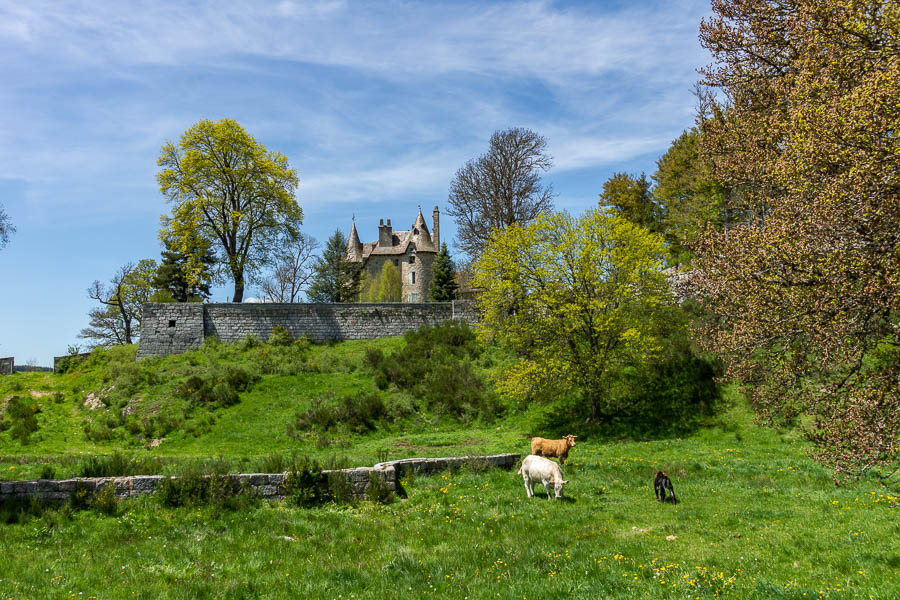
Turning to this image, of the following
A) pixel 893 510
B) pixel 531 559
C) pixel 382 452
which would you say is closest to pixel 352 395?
pixel 382 452

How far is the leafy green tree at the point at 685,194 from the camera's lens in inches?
1194

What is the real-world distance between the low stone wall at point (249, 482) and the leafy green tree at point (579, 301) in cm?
835

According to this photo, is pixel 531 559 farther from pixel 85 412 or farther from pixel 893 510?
pixel 85 412

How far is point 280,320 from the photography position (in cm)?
3425

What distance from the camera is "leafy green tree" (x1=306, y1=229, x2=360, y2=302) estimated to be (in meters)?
49.4

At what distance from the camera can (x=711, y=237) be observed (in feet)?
34.9

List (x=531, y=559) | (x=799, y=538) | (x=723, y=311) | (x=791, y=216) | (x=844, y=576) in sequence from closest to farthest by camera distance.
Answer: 1. (x=844, y=576)
2. (x=531, y=559)
3. (x=799, y=538)
4. (x=791, y=216)
5. (x=723, y=311)

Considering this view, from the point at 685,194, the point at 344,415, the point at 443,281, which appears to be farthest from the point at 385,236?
the point at 344,415

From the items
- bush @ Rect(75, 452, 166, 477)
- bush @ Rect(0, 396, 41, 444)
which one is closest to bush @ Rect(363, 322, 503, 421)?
bush @ Rect(75, 452, 166, 477)

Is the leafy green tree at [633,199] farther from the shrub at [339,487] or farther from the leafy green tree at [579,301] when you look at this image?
the shrub at [339,487]

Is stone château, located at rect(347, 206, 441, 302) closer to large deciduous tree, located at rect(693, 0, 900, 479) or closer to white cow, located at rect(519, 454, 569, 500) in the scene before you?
white cow, located at rect(519, 454, 569, 500)

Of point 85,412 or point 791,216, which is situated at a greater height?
point 791,216

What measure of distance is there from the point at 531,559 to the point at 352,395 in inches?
739

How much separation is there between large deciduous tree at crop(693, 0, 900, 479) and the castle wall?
1026 inches
